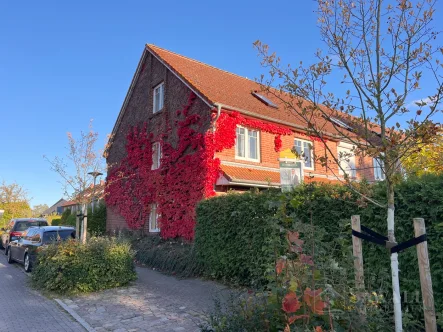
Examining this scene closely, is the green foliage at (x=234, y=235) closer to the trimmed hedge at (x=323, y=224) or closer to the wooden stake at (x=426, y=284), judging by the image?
the trimmed hedge at (x=323, y=224)

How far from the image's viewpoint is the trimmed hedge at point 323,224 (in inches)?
196

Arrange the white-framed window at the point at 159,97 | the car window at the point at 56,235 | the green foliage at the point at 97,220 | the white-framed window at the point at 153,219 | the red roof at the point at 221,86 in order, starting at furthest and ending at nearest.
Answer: the green foliage at the point at 97,220, the white-framed window at the point at 159,97, the white-framed window at the point at 153,219, the red roof at the point at 221,86, the car window at the point at 56,235

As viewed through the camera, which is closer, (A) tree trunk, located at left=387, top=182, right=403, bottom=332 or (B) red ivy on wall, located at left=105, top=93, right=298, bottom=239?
(A) tree trunk, located at left=387, top=182, right=403, bottom=332

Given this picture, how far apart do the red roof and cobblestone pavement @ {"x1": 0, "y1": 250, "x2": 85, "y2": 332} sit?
8430 mm

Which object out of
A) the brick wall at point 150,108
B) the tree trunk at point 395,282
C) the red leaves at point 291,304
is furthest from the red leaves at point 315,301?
the brick wall at point 150,108

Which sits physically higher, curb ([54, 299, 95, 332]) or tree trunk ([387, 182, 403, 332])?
tree trunk ([387, 182, 403, 332])

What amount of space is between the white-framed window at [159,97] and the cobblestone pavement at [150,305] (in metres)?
9.50

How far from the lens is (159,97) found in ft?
57.5

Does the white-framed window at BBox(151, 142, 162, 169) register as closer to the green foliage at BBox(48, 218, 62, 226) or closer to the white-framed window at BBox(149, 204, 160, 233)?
the white-framed window at BBox(149, 204, 160, 233)

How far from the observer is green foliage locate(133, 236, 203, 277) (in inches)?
432

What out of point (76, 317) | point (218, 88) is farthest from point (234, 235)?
point (218, 88)

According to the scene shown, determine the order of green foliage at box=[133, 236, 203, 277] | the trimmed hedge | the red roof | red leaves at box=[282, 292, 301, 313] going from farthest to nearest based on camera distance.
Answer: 1. the red roof
2. green foliage at box=[133, 236, 203, 277]
3. the trimmed hedge
4. red leaves at box=[282, 292, 301, 313]

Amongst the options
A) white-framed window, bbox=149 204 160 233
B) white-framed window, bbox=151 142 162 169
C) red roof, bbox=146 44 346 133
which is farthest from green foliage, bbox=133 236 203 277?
red roof, bbox=146 44 346 133

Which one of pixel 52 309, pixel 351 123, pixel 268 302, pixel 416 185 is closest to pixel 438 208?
pixel 416 185
